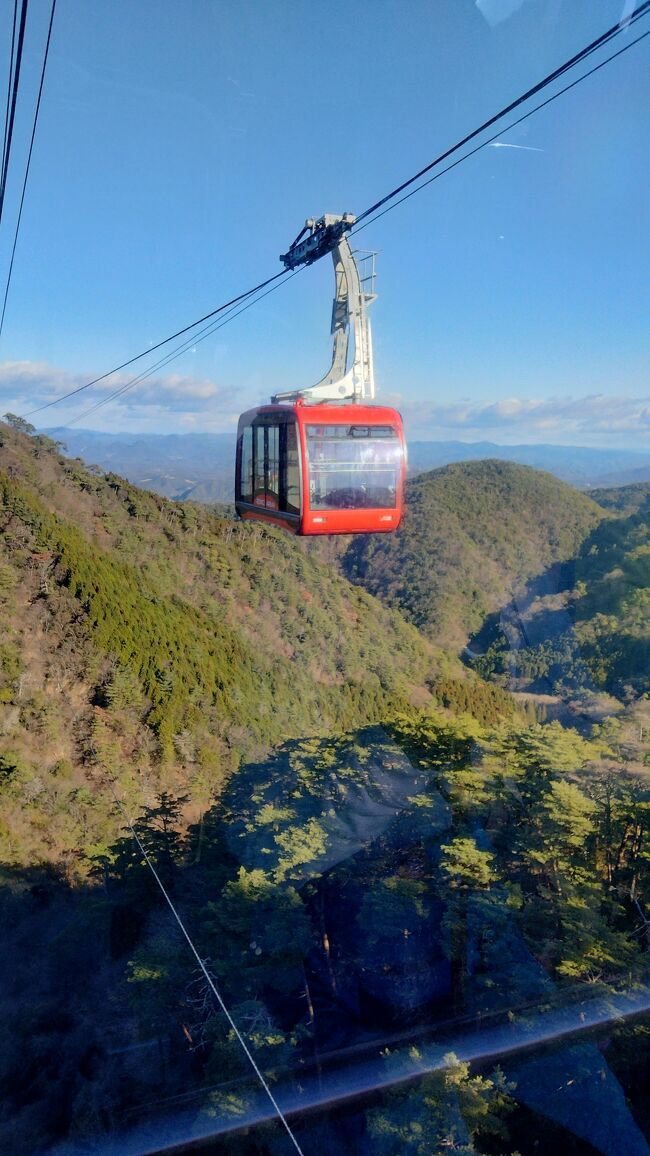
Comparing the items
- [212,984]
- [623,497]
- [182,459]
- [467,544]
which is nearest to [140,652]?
[212,984]

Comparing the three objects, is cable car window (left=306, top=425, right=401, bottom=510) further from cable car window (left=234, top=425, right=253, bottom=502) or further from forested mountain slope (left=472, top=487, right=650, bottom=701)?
forested mountain slope (left=472, top=487, right=650, bottom=701)

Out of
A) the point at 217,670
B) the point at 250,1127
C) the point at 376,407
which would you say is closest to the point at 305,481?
the point at 376,407

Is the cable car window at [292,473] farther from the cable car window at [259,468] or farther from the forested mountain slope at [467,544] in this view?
the forested mountain slope at [467,544]

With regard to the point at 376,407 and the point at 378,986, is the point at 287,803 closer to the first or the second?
the point at 378,986

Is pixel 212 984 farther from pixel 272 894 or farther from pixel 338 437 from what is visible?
pixel 338 437

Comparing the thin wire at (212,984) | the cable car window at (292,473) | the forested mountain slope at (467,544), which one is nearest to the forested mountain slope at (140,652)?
the thin wire at (212,984)


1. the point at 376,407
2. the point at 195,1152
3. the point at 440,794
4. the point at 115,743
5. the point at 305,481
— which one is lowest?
the point at 195,1152

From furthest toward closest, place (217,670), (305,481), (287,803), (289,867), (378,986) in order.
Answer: (217,670) → (287,803) → (289,867) → (378,986) → (305,481)
